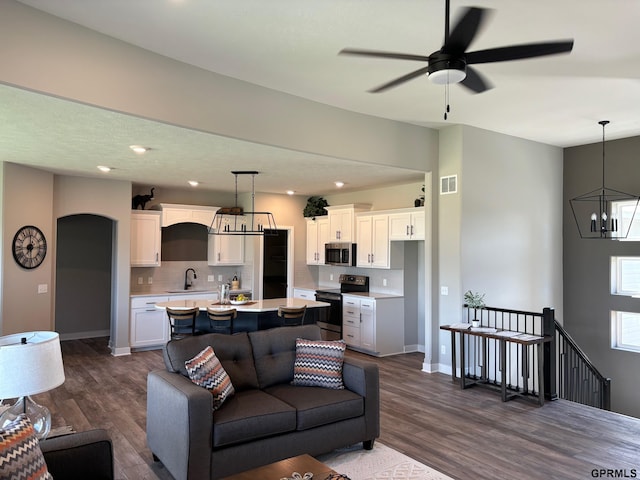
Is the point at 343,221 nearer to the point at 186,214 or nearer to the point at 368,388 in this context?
the point at 186,214

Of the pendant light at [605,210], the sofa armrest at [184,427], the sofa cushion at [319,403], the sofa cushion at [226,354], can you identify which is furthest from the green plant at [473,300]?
the sofa armrest at [184,427]

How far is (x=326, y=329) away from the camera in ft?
27.2

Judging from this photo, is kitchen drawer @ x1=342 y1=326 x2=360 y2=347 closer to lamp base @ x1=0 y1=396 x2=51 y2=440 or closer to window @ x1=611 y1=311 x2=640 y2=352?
window @ x1=611 y1=311 x2=640 y2=352

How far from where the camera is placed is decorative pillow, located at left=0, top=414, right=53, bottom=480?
1814mm

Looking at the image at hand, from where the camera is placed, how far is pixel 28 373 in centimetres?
211

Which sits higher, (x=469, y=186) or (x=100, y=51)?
(x=100, y=51)

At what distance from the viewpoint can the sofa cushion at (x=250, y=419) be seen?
3.09 metres

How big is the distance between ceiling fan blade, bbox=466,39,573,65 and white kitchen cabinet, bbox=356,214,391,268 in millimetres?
5007

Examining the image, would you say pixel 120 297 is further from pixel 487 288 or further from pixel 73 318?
pixel 487 288

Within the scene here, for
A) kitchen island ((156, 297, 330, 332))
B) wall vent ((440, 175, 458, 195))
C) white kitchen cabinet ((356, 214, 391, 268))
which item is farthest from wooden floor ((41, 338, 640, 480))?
wall vent ((440, 175, 458, 195))

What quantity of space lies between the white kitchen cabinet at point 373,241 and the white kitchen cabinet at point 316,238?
0.99 metres

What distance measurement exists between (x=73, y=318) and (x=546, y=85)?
8564 millimetres

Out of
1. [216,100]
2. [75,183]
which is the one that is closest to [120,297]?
[75,183]

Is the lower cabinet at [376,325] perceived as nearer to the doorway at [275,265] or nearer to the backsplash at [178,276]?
the doorway at [275,265]
